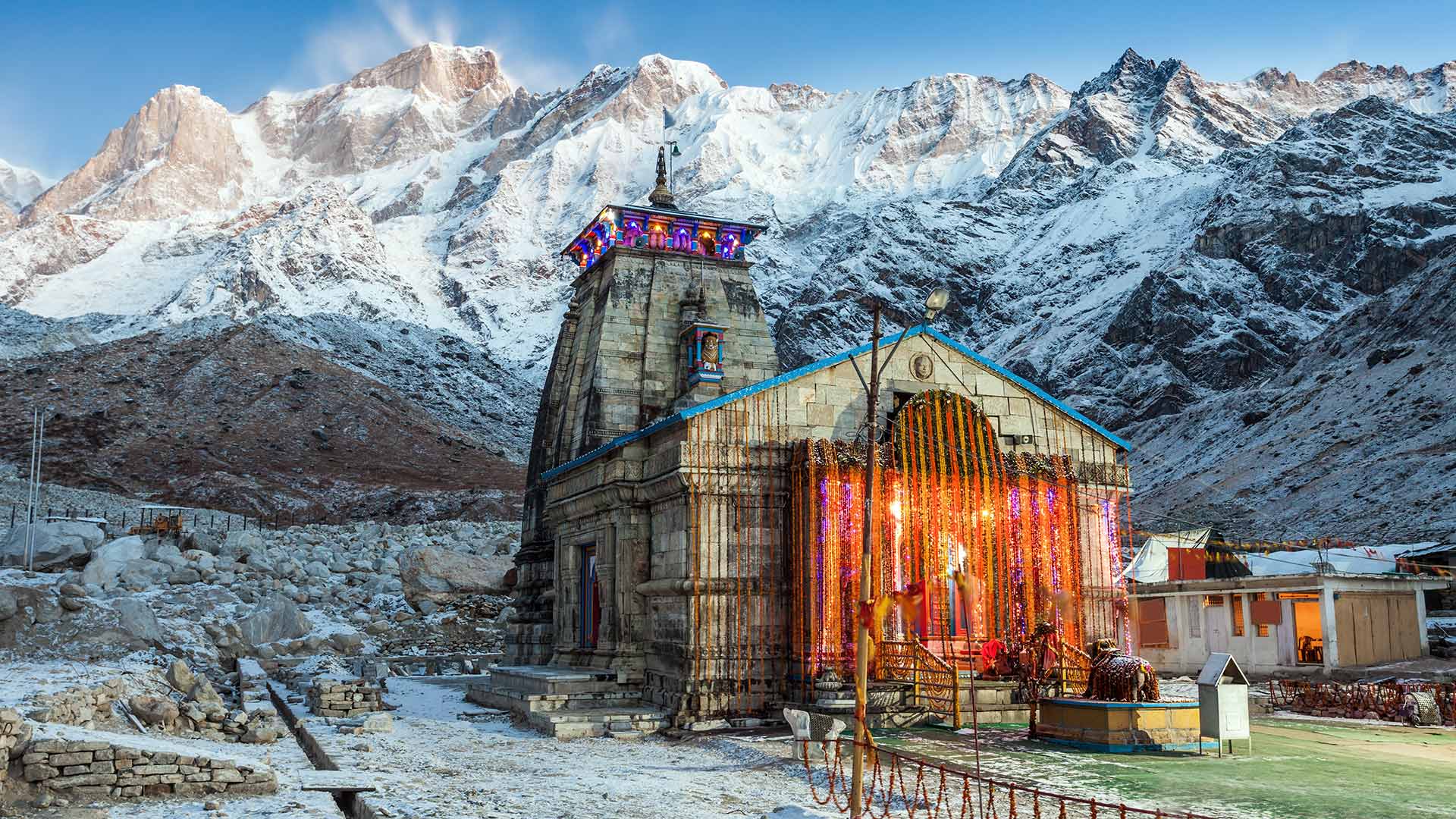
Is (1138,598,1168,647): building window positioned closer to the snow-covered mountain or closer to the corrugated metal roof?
the corrugated metal roof

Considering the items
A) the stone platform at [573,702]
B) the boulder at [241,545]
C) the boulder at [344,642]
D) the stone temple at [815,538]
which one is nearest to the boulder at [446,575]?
the boulder at [241,545]

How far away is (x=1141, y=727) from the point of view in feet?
51.9

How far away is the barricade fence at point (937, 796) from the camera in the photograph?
10.9 m

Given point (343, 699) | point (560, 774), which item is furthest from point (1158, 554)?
point (560, 774)

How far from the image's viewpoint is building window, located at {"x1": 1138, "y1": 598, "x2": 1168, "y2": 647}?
3188 cm

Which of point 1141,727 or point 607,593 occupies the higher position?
point 607,593

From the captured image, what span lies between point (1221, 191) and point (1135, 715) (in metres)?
153

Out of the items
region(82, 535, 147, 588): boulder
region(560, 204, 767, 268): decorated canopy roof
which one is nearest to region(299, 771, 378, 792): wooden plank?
region(560, 204, 767, 268): decorated canopy roof

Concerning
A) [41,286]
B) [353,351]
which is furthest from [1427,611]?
[41,286]

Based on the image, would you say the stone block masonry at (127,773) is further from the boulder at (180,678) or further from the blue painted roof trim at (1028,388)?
the blue painted roof trim at (1028,388)

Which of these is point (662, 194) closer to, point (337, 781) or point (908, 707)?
point (908, 707)

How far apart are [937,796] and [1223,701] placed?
5541 millimetres

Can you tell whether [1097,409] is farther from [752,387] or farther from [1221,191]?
[752,387]

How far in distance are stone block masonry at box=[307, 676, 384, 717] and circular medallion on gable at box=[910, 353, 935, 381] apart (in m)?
12.3
